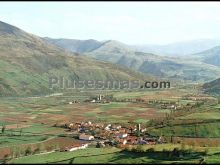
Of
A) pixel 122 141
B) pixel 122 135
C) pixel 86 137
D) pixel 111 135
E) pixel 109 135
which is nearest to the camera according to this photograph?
pixel 122 141

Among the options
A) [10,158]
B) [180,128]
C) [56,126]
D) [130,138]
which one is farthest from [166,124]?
[10,158]

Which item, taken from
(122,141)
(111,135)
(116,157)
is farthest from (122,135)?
(116,157)

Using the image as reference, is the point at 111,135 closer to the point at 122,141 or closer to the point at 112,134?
the point at 112,134

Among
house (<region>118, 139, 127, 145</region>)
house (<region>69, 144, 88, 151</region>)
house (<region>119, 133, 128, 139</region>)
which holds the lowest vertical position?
house (<region>69, 144, 88, 151</region>)

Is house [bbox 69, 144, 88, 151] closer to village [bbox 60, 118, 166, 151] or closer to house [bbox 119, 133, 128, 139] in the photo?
village [bbox 60, 118, 166, 151]

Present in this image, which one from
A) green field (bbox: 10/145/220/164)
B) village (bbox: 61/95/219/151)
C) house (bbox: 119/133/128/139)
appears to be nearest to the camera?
green field (bbox: 10/145/220/164)

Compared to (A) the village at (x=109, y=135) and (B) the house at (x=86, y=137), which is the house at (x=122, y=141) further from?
(B) the house at (x=86, y=137)

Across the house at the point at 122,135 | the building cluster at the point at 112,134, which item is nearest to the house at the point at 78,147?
the building cluster at the point at 112,134

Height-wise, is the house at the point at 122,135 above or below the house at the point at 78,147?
above

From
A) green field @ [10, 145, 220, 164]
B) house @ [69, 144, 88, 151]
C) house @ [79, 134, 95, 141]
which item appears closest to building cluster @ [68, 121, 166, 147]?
house @ [79, 134, 95, 141]
